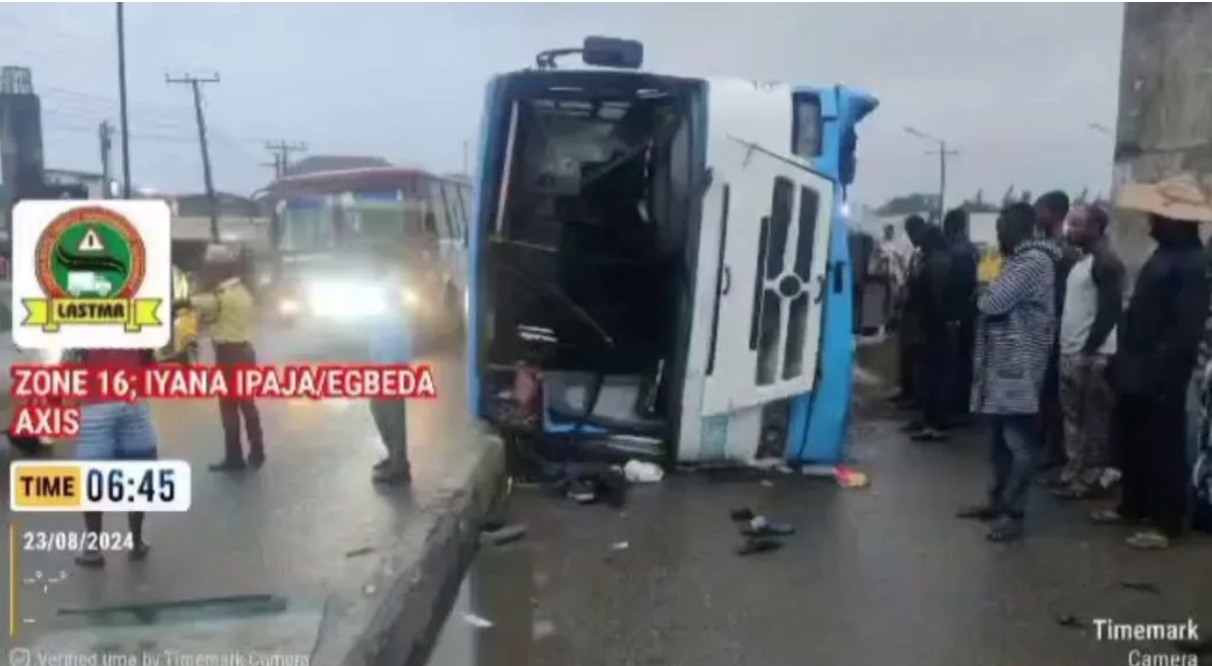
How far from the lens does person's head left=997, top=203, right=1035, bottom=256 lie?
3.62 m

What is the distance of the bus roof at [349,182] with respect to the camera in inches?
120

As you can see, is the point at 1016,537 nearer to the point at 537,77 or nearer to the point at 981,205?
the point at 981,205

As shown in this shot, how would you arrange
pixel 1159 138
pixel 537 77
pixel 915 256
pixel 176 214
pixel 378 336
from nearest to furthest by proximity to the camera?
pixel 176 214 < pixel 1159 138 < pixel 378 336 < pixel 537 77 < pixel 915 256

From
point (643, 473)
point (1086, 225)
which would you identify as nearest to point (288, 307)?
point (643, 473)

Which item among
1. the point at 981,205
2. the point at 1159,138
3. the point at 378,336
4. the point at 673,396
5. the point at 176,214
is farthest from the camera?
the point at 673,396

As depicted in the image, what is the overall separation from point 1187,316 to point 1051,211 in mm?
506

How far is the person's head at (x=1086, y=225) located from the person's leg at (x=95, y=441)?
269 cm

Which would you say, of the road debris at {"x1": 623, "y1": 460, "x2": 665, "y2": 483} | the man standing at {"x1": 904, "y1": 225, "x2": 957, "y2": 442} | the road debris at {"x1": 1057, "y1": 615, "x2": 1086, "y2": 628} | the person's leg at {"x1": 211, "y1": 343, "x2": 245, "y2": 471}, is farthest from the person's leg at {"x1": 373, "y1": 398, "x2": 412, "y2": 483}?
the man standing at {"x1": 904, "y1": 225, "x2": 957, "y2": 442}

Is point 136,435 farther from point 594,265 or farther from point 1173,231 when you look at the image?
point 1173,231

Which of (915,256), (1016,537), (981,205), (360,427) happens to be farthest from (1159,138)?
(915,256)

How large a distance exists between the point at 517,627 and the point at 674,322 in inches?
62.6

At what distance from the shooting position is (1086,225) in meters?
3.66

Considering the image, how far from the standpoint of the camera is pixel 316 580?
3.34 meters

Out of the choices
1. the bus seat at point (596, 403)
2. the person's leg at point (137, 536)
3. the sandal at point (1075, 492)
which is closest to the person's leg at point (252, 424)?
the person's leg at point (137, 536)
